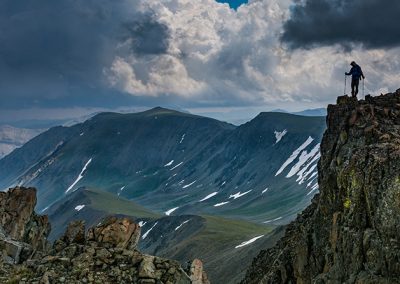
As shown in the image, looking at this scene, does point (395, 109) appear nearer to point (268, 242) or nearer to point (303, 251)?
point (303, 251)

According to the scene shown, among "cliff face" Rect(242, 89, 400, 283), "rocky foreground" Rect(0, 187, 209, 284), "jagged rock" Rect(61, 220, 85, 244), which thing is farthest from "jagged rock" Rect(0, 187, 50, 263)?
"rocky foreground" Rect(0, 187, 209, 284)

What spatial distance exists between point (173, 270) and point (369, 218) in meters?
16.8

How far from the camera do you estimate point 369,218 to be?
124 feet

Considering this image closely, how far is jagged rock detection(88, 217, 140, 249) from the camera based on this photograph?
98.5ft

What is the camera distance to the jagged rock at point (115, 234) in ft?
98.5

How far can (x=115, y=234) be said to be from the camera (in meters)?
30.2

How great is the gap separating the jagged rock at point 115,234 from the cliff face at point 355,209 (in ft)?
51.6

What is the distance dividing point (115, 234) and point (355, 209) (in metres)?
18.7

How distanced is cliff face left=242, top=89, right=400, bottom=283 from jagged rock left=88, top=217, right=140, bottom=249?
15716mm

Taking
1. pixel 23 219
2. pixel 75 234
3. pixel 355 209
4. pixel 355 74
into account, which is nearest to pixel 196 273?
pixel 75 234

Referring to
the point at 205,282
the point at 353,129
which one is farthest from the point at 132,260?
the point at 353,129

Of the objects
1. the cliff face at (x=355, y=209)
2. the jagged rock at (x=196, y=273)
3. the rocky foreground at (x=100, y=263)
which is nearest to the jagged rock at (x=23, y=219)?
the cliff face at (x=355, y=209)

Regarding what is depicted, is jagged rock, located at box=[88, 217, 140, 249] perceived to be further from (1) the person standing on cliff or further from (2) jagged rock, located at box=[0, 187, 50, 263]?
(2) jagged rock, located at box=[0, 187, 50, 263]

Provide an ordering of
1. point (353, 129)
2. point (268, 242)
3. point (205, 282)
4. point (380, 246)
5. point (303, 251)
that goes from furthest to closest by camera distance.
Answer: point (268, 242), point (353, 129), point (303, 251), point (380, 246), point (205, 282)
